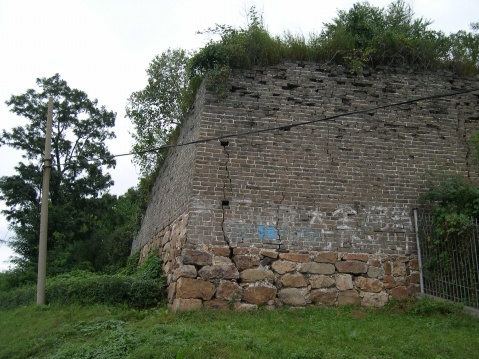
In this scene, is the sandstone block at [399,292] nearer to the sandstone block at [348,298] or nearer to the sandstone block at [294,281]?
the sandstone block at [348,298]

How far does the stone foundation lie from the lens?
30.3 feet

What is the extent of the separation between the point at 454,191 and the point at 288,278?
11.7ft

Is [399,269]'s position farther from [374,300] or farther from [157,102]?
[157,102]

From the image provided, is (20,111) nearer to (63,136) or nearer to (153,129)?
(63,136)

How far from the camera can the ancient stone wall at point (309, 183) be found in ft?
31.2

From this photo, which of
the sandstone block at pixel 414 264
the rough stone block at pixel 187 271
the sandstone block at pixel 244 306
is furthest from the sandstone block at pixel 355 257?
the rough stone block at pixel 187 271

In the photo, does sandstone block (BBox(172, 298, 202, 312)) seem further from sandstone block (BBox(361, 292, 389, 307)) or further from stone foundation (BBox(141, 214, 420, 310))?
sandstone block (BBox(361, 292, 389, 307))

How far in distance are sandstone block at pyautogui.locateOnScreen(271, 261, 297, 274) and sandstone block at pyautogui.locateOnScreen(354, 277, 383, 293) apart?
124cm

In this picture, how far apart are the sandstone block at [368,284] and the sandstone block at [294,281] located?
0.99 meters

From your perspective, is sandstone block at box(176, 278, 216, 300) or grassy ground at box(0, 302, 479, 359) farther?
sandstone block at box(176, 278, 216, 300)

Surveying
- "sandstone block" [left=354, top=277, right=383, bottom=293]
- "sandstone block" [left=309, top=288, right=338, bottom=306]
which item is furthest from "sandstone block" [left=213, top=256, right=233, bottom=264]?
"sandstone block" [left=354, top=277, right=383, bottom=293]

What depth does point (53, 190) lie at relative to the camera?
77.2ft

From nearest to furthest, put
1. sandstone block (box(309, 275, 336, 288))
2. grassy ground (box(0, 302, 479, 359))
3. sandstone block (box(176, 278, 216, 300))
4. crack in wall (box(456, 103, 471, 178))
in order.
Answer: grassy ground (box(0, 302, 479, 359)), sandstone block (box(176, 278, 216, 300)), sandstone block (box(309, 275, 336, 288)), crack in wall (box(456, 103, 471, 178))

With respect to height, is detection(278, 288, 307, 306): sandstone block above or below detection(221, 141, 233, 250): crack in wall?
below
